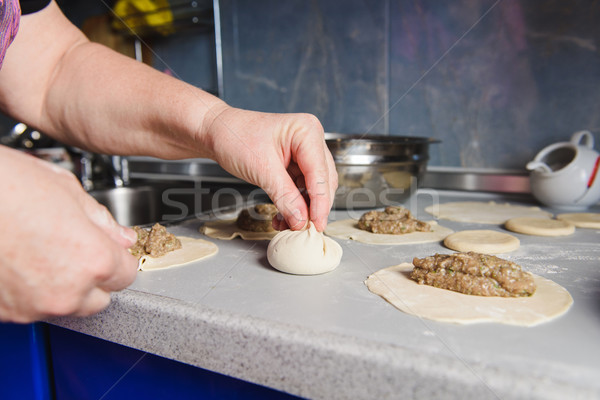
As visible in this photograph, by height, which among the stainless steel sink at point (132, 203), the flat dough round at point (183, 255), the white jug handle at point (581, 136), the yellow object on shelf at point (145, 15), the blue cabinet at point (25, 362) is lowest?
the blue cabinet at point (25, 362)

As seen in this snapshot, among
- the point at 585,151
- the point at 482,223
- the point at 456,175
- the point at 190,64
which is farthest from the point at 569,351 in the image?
the point at 190,64

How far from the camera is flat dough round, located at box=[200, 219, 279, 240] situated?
1.32 meters

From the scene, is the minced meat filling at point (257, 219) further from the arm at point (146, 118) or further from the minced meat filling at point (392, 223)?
the minced meat filling at point (392, 223)

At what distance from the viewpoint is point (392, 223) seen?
1.35m

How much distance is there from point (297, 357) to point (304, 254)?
332 mm

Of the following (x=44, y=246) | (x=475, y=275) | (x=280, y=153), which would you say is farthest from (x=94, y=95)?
(x=475, y=275)

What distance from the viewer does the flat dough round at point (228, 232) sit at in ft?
4.34

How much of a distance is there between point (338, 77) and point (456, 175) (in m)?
0.83

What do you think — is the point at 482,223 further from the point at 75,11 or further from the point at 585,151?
the point at 75,11

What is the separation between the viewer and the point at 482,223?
149 centimetres

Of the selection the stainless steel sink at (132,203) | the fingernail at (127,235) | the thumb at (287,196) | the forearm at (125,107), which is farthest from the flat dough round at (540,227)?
the stainless steel sink at (132,203)

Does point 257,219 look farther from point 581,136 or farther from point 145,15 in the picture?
point 145,15

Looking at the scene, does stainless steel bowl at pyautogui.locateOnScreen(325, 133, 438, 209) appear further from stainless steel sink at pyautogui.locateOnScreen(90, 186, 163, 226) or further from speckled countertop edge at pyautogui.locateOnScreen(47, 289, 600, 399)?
stainless steel sink at pyautogui.locateOnScreen(90, 186, 163, 226)

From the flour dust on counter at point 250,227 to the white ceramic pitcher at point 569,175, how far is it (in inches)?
42.8
